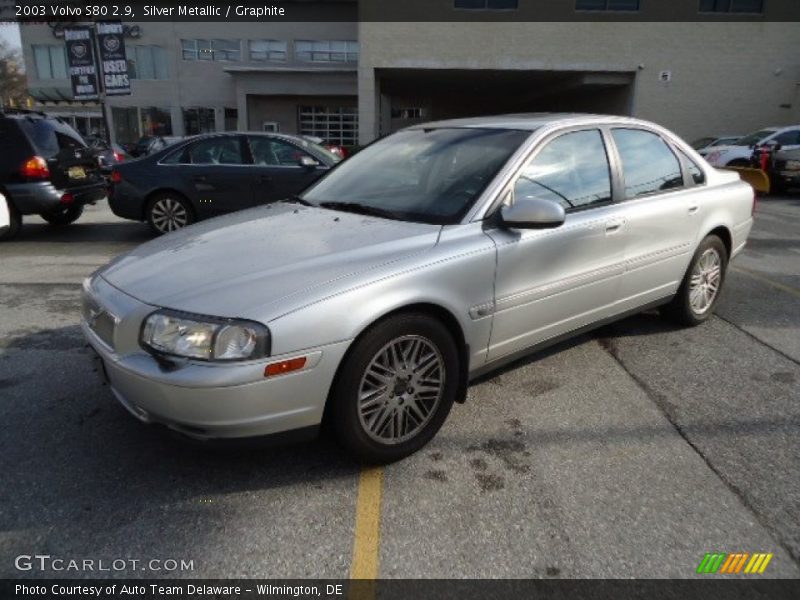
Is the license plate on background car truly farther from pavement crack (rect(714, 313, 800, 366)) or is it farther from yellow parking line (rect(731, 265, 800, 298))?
yellow parking line (rect(731, 265, 800, 298))

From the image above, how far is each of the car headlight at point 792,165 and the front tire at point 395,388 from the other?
1523 cm

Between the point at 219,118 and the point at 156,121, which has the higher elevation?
the point at 219,118

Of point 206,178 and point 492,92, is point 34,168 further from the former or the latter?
point 492,92

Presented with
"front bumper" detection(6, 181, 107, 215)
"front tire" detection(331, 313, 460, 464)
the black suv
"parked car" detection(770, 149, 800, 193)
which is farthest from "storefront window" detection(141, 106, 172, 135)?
"front tire" detection(331, 313, 460, 464)

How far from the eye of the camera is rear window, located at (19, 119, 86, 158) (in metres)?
7.80

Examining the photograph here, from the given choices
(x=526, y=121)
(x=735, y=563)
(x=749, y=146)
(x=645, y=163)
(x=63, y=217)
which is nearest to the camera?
(x=735, y=563)

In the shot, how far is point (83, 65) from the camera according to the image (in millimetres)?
19906

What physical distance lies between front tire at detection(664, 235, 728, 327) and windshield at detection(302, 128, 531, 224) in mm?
1988

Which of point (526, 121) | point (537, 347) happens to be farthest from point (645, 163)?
point (537, 347)

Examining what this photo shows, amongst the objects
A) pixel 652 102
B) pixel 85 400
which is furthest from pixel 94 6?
pixel 85 400

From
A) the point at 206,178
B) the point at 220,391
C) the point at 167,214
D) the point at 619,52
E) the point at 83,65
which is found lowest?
the point at 167,214

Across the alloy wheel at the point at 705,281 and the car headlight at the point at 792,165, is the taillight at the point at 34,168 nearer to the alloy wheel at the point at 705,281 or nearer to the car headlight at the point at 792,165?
the alloy wheel at the point at 705,281

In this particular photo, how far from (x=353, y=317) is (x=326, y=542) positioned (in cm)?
90

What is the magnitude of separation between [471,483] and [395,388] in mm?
550
